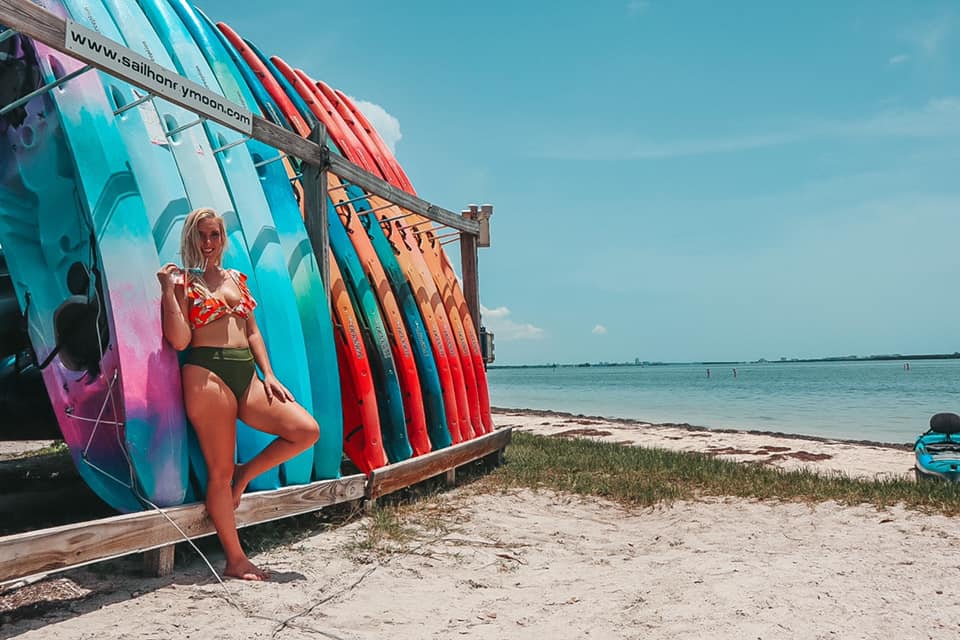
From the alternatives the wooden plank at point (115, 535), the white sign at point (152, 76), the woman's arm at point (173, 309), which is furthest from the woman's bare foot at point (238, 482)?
the white sign at point (152, 76)

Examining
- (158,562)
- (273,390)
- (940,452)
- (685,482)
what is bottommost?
(685,482)

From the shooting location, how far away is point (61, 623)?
9.04 feet

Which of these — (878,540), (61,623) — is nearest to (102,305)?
(61,623)

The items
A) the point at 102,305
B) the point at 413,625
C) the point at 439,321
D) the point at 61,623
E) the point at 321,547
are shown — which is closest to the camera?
the point at 61,623

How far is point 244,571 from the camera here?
3.39 m

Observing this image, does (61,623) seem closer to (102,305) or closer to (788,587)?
(102,305)

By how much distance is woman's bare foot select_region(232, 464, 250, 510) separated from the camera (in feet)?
11.6

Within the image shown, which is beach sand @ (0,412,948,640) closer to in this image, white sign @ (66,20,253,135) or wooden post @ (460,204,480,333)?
white sign @ (66,20,253,135)

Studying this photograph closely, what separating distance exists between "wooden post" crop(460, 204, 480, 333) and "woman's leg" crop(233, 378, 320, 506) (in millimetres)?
4206

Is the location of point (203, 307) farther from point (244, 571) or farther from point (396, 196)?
point (396, 196)

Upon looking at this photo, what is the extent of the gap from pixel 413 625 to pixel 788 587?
71.1 inches

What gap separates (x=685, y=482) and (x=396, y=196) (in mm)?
3584

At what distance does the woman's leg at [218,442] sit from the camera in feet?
10.9

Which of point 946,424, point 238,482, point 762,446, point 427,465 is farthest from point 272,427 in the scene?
point 762,446
